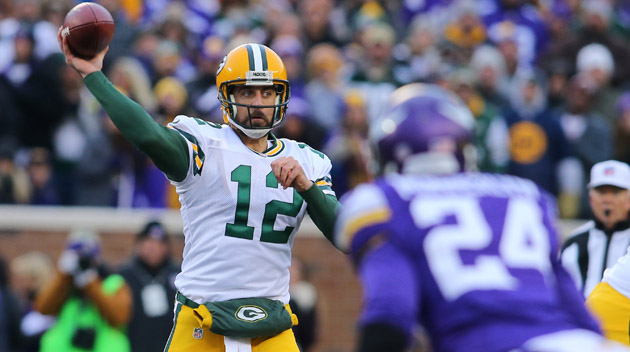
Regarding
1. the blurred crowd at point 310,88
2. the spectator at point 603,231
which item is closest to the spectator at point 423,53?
the blurred crowd at point 310,88

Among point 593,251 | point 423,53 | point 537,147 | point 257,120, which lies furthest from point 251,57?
point 423,53

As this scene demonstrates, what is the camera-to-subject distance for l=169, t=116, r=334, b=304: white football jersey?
5.50 m

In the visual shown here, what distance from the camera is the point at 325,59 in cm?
1169

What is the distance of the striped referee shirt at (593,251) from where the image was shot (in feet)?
21.4

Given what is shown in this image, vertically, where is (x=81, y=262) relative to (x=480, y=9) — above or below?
below

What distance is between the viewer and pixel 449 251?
11.5 ft

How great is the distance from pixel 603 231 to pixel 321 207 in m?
2.07

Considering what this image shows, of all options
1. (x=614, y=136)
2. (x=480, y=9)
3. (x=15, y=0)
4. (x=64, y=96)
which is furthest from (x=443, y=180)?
(x=480, y=9)

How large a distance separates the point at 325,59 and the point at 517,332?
839cm

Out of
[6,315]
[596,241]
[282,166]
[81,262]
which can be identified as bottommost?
[6,315]

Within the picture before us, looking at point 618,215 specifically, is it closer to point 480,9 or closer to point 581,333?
point 581,333

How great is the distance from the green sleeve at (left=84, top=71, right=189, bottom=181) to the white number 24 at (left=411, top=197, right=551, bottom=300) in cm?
198

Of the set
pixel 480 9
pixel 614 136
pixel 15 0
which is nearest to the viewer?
pixel 614 136

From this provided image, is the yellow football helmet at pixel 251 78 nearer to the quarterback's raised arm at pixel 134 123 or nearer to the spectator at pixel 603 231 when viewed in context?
the quarterback's raised arm at pixel 134 123
